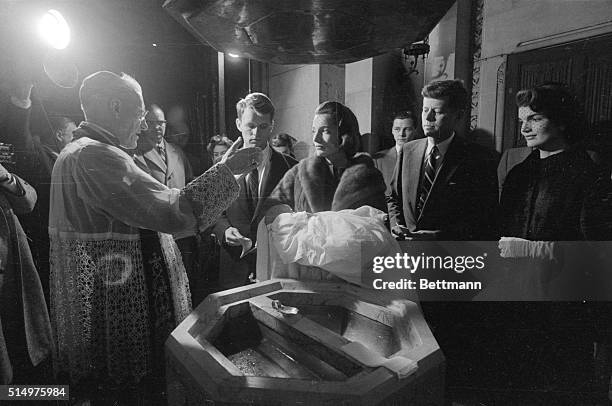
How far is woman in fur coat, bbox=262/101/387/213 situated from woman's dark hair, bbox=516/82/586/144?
0.57 metres

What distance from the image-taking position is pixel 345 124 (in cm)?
128

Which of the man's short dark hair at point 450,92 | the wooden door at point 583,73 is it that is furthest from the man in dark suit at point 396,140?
the wooden door at point 583,73

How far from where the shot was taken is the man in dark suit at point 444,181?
1.18 meters

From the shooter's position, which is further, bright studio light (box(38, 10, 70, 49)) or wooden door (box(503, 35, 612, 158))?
bright studio light (box(38, 10, 70, 49))

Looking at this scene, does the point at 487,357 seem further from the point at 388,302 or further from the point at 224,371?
the point at 224,371

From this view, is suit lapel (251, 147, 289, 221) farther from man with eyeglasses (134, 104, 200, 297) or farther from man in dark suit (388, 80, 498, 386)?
man in dark suit (388, 80, 498, 386)

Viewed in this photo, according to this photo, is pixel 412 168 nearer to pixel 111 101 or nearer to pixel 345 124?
pixel 345 124

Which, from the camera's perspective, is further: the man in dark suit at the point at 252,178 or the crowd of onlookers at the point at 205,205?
the man in dark suit at the point at 252,178

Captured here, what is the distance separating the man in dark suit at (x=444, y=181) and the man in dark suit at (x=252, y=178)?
47 cm

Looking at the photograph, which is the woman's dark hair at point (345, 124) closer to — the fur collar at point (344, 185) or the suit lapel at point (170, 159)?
the fur collar at point (344, 185)

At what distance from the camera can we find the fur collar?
1.29 m

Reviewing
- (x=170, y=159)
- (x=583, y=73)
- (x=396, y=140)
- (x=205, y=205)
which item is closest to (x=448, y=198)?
(x=396, y=140)

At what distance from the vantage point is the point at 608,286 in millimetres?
1222

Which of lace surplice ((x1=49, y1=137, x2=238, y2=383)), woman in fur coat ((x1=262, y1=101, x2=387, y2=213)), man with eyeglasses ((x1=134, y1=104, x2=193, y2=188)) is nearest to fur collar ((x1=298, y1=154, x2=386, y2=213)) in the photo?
woman in fur coat ((x1=262, y1=101, x2=387, y2=213))
